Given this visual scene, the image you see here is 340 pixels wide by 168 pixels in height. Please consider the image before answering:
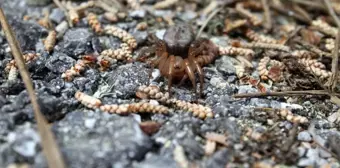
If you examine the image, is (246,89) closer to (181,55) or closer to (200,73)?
(200,73)

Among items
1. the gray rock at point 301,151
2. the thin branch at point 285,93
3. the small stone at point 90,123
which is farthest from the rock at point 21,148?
the gray rock at point 301,151

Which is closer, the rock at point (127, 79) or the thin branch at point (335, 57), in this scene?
the rock at point (127, 79)

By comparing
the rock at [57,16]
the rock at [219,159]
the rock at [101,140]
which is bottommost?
the rock at [219,159]

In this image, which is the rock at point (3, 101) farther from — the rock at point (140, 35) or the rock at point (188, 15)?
the rock at point (188, 15)

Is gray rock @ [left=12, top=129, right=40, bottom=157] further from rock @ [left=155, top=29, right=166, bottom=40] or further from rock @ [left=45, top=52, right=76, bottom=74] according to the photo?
rock @ [left=155, top=29, right=166, bottom=40]

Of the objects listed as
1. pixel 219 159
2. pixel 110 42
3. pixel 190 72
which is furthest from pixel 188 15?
pixel 219 159

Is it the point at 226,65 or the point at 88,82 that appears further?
the point at 226,65

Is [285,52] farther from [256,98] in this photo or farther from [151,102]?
[151,102]
